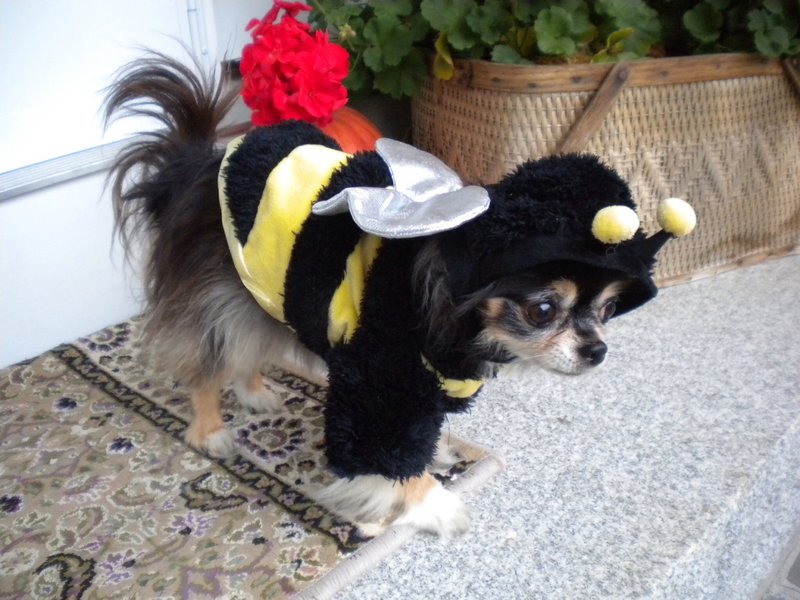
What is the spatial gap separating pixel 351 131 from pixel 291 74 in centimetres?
20

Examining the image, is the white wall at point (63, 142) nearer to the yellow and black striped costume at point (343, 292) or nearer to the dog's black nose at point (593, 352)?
the yellow and black striped costume at point (343, 292)

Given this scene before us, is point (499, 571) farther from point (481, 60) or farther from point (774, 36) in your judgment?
point (774, 36)

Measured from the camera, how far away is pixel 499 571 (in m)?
1.06

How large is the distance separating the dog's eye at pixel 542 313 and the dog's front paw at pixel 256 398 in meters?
0.69

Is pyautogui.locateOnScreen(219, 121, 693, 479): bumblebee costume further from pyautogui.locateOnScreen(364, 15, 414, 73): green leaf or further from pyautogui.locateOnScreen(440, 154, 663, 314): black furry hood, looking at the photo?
pyautogui.locateOnScreen(364, 15, 414, 73): green leaf

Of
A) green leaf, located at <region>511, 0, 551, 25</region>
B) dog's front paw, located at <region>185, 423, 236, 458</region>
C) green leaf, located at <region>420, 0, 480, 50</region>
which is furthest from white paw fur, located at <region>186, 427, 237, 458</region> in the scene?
green leaf, located at <region>511, 0, 551, 25</region>

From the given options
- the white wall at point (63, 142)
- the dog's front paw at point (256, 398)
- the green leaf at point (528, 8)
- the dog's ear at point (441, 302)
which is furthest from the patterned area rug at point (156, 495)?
the green leaf at point (528, 8)

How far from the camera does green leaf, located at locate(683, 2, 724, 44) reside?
65.3 inches

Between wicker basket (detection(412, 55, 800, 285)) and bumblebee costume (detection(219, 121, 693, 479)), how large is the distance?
2.02ft

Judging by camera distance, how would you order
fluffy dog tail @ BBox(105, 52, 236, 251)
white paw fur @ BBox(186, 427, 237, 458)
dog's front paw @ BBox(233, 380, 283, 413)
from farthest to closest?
1. dog's front paw @ BBox(233, 380, 283, 413)
2. white paw fur @ BBox(186, 427, 237, 458)
3. fluffy dog tail @ BBox(105, 52, 236, 251)

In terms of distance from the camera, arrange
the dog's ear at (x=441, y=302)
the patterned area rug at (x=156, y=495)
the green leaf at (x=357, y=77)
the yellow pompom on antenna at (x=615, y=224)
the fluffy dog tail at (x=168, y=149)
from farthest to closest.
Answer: the green leaf at (x=357, y=77), the fluffy dog tail at (x=168, y=149), the patterned area rug at (x=156, y=495), the dog's ear at (x=441, y=302), the yellow pompom on antenna at (x=615, y=224)

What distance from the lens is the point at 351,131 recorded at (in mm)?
1677

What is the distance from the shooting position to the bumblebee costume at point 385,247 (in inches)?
32.4

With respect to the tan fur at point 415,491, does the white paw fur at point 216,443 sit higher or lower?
lower
